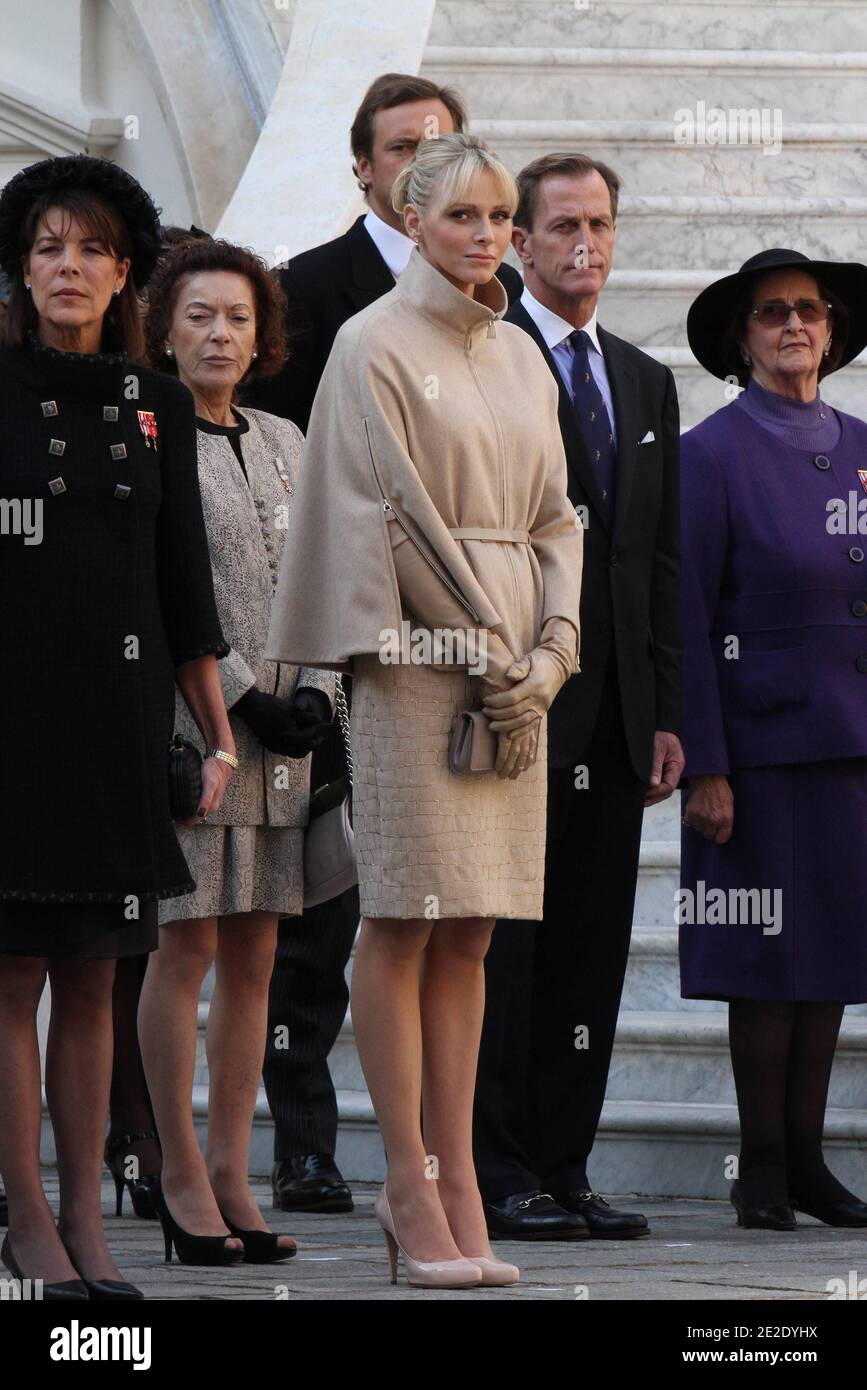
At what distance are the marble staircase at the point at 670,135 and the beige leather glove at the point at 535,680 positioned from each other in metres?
1.80

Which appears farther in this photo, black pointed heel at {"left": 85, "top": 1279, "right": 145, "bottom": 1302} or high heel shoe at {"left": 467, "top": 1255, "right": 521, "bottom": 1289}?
high heel shoe at {"left": 467, "top": 1255, "right": 521, "bottom": 1289}

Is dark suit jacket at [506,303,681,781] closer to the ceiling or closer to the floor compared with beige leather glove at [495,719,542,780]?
closer to the ceiling

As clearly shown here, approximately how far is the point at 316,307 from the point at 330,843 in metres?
1.27

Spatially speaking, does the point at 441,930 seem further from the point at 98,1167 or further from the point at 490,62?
the point at 490,62

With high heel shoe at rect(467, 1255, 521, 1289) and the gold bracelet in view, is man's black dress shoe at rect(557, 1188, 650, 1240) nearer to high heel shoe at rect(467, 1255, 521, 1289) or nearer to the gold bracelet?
high heel shoe at rect(467, 1255, 521, 1289)

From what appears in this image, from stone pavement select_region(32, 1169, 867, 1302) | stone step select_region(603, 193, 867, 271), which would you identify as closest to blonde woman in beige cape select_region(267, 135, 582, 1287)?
stone pavement select_region(32, 1169, 867, 1302)

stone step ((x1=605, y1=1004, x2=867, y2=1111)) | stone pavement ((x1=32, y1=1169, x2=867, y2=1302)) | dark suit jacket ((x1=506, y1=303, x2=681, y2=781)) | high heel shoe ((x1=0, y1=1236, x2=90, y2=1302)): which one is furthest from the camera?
stone step ((x1=605, y1=1004, x2=867, y2=1111))

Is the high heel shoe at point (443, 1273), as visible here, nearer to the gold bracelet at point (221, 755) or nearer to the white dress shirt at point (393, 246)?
the gold bracelet at point (221, 755)

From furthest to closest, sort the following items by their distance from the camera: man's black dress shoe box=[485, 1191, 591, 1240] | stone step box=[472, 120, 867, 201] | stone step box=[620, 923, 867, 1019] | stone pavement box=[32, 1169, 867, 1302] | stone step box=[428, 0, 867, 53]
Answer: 1. stone step box=[428, 0, 867, 53]
2. stone step box=[472, 120, 867, 201]
3. stone step box=[620, 923, 867, 1019]
4. man's black dress shoe box=[485, 1191, 591, 1240]
5. stone pavement box=[32, 1169, 867, 1302]

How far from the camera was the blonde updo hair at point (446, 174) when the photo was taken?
4.16m

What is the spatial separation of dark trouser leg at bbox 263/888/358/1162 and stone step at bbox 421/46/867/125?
3.70 m

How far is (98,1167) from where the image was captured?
393 cm

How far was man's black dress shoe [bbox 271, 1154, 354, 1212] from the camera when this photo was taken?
521 centimetres

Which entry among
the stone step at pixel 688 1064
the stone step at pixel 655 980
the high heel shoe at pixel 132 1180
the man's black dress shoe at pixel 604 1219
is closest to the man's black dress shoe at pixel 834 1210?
the man's black dress shoe at pixel 604 1219
